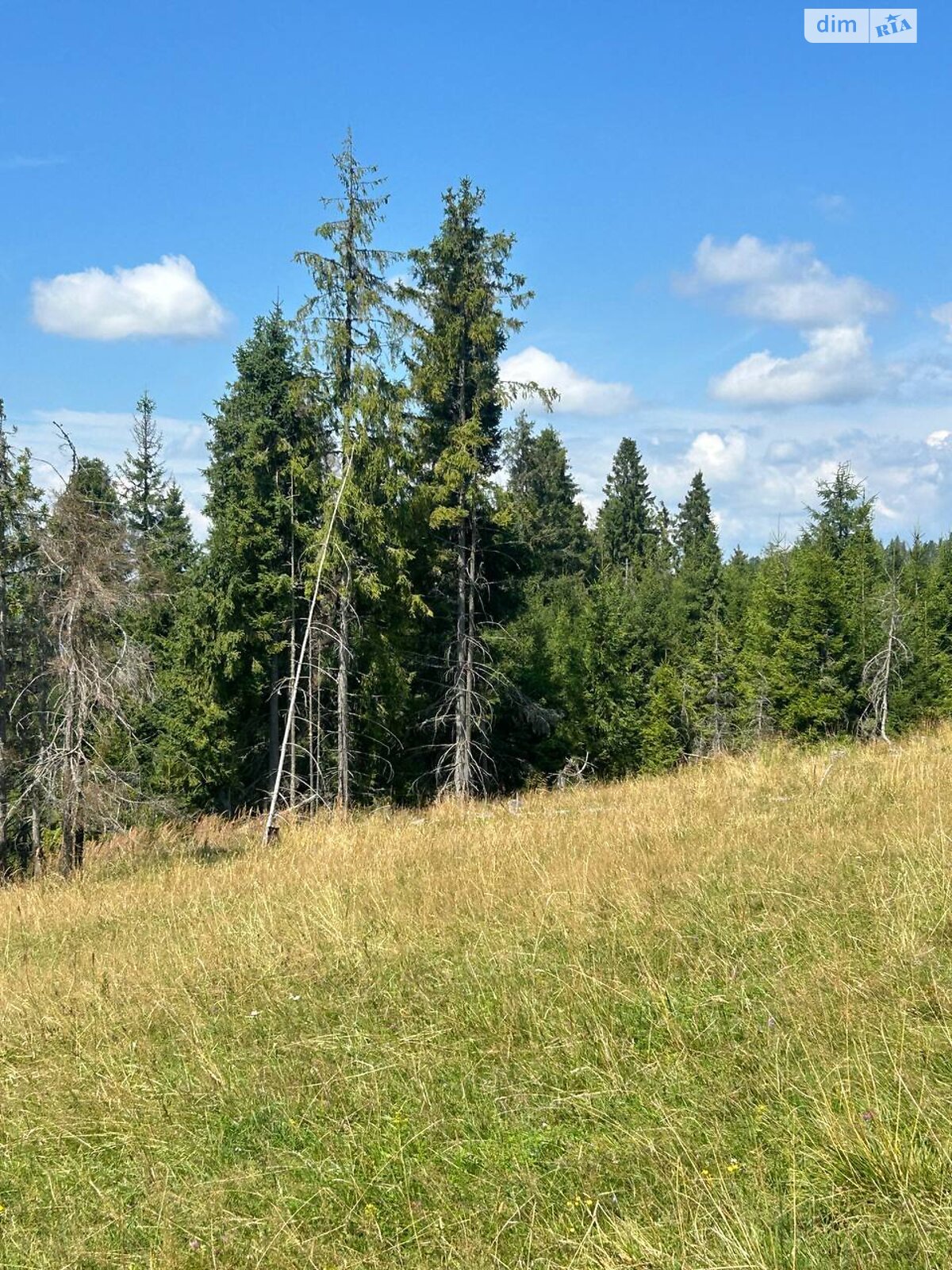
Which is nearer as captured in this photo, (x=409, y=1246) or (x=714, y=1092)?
(x=409, y=1246)

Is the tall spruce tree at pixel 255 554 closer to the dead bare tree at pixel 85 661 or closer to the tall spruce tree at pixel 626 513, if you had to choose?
the dead bare tree at pixel 85 661

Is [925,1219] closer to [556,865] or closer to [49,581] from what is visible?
[556,865]

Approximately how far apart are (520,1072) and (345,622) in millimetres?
15733

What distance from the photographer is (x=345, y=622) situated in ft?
62.2

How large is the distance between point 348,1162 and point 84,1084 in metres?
1.74

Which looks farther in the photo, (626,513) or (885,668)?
(626,513)

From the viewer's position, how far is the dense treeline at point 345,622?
1264 centimetres

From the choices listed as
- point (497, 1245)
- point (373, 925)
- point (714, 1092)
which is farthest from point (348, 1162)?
point (373, 925)

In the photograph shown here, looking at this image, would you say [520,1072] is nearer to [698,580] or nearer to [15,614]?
[15,614]

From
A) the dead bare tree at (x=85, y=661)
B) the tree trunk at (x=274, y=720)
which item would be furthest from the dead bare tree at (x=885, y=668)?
the dead bare tree at (x=85, y=661)

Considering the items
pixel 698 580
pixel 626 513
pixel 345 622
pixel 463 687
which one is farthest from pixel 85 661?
pixel 626 513

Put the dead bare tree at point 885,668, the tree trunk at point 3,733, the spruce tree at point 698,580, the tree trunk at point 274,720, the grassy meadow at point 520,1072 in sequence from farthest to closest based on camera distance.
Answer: the spruce tree at point 698,580, the dead bare tree at point 885,668, the tree trunk at point 274,720, the tree trunk at point 3,733, the grassy meadow at point 520,1072

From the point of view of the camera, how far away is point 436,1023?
4.23m

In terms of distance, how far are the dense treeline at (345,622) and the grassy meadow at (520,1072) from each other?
265 inches
